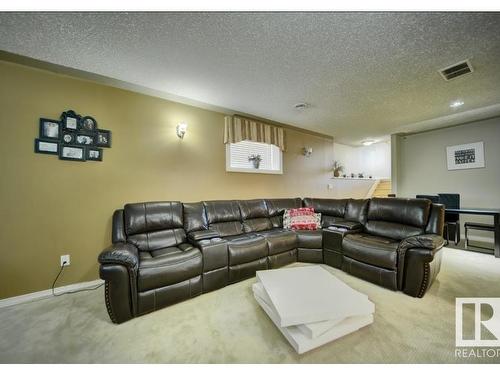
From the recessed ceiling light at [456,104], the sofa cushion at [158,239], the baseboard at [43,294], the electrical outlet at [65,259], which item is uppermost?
the recessed ceiling light at [456,104]

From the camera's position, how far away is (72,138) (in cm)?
233

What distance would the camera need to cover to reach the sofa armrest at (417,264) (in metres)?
1.97

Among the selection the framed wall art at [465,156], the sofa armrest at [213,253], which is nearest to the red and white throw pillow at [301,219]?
the sofa armrest at [213,253]

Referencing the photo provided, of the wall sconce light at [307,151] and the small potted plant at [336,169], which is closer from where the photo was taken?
the wall sconce light at [307,151]

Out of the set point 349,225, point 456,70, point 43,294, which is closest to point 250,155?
point 349,225

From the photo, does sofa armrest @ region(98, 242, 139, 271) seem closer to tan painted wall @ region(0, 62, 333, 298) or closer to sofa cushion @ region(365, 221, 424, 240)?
tan painted wall @ region(0, 62, 333, 298)

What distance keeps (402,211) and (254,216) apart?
7.04 feet

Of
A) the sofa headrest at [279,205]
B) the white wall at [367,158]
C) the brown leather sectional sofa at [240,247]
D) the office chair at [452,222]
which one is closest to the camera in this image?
the brown leather sectional sofa at [240,247]

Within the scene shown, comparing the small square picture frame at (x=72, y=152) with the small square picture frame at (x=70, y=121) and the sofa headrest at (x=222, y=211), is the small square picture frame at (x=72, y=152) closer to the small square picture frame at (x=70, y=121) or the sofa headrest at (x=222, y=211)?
the small square picture frame at (x=70, y=121)

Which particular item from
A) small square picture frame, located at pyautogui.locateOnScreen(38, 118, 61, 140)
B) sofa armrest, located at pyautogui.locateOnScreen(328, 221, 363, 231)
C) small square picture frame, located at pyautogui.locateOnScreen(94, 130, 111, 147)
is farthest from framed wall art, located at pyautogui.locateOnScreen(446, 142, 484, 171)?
small square picture frame, located at pyautogui.locateOnScreen(38, 118, 61, 140)

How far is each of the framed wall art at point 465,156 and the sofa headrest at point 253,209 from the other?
4.54 metres
